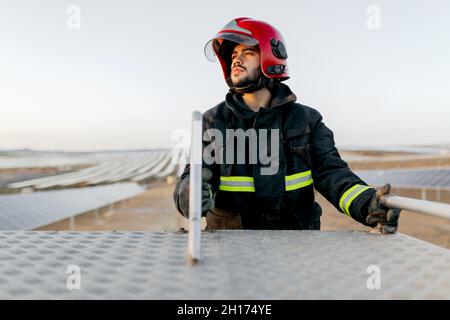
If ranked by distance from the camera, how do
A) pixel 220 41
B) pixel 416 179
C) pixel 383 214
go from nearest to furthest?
pixel 383 214, pixel 220 41, pixel 416 179

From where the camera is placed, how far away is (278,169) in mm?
2740

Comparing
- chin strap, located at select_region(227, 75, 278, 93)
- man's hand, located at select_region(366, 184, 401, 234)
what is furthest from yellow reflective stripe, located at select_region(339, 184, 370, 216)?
chin strap, located at select_region(227, 75, 278, 93)

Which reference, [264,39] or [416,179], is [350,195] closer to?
[264,39]

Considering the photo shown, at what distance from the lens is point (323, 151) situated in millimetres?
2871

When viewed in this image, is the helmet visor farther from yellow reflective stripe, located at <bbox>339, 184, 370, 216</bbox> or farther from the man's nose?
yellow reflective stripe, located at <bbox>339, 184, 370, 216</bbox>

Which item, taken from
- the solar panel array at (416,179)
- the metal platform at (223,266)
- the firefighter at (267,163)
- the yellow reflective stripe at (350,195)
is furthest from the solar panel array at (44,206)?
the solar panel array at (416,179)

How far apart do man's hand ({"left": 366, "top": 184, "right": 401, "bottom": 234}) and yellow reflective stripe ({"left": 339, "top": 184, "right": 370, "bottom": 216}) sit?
0.48 feet

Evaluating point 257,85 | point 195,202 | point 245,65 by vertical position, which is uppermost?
point 245,65

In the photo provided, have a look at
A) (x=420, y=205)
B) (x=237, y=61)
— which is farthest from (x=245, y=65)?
(x=420, y=205)

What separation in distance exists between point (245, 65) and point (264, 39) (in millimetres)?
239

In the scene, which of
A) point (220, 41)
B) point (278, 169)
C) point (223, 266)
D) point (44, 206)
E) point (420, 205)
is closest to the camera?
point (223, 266)

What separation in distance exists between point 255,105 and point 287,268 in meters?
1.85

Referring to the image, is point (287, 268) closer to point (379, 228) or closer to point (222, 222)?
point (379, 228)
